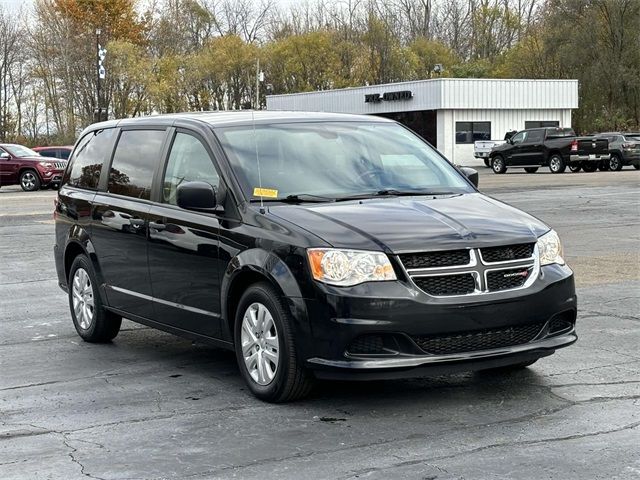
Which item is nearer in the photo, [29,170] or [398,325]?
[398,325]

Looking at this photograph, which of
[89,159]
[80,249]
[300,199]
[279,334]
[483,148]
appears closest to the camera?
[279,334]

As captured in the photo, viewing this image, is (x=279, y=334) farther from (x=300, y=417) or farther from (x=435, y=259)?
(x=435, y=259)

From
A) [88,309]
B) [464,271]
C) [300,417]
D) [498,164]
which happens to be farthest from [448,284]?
[498,164]

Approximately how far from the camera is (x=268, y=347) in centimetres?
637

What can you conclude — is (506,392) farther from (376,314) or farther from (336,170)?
(336,170)

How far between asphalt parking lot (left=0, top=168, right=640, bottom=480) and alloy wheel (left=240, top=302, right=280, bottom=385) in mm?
191

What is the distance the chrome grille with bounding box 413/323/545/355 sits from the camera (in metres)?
6.01

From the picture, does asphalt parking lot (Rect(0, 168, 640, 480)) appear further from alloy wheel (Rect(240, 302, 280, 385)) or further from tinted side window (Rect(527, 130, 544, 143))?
tinted side window (Rect(527, 130, 544, 143))

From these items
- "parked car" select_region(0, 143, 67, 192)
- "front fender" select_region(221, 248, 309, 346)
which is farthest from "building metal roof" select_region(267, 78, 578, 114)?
"front fender" select_region(221, 248, 309, 346)

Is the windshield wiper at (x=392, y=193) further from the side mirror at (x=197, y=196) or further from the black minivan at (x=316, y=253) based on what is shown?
the side mirror at (x=197, y=196)

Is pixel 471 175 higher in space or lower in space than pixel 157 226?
higher

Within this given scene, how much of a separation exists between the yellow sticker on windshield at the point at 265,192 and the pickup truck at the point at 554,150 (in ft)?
119

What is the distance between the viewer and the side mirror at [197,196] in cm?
681

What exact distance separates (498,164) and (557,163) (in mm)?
3312
